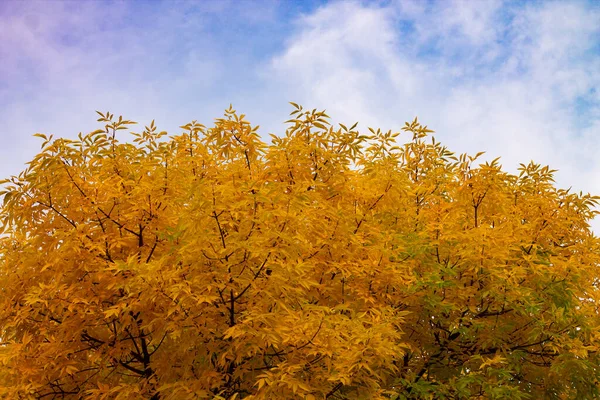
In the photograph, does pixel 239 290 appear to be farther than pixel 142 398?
No

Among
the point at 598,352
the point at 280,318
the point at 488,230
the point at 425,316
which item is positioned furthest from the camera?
the point at 598,352

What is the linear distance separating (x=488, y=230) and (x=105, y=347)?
196 inches

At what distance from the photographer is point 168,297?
5723mm

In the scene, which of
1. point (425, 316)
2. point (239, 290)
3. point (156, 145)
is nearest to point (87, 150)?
point (156, 145)

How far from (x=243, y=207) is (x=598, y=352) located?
20.1 ft

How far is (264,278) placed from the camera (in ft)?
18.6

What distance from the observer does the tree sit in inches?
219

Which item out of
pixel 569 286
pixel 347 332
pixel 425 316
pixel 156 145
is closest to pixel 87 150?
pixel 156 145

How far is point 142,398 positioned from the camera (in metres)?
6.33

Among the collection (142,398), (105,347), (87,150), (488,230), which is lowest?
(142,398)

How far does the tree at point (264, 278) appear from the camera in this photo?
5574mm

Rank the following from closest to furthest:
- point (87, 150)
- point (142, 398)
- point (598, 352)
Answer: point (142, 398) → point (87, 150) → point (598, 352)

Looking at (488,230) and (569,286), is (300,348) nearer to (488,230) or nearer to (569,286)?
(488,230)

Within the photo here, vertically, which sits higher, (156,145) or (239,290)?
(156,145)
